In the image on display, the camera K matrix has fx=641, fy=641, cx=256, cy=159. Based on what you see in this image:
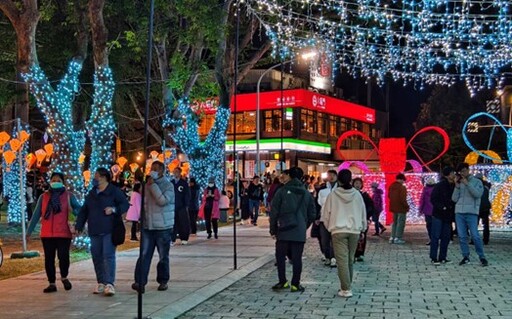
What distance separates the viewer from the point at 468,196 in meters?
11.0

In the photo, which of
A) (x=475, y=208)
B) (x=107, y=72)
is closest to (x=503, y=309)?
(x=475, y=208)

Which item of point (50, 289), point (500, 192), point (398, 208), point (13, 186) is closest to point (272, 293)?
point (50, 289)

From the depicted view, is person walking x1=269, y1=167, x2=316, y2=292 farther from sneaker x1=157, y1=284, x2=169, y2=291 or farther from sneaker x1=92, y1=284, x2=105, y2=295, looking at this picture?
sneaker x1=92, y1=284, x2=105, y2=295

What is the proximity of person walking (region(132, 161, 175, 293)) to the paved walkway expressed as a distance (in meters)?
0.35

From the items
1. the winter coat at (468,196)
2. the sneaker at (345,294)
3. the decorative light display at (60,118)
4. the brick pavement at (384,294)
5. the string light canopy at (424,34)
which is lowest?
the brick pavement at (384,294)

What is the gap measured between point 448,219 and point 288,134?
35054mm

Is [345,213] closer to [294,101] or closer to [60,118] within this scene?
[60,118]

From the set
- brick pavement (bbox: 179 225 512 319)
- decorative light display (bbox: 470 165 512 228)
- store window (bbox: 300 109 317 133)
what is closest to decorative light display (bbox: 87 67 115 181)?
brick pavement (bbox: 179 225 512 319)

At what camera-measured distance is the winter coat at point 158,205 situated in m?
8.51

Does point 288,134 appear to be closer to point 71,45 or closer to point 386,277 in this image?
point 71,45

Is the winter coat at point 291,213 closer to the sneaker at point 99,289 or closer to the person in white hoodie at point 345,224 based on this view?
the person in white hoodie at point 345,224

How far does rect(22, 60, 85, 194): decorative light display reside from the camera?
14.1m

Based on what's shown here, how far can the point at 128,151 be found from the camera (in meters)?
49.4

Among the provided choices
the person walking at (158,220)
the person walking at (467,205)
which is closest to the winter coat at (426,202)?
the person walking at (467,205)
